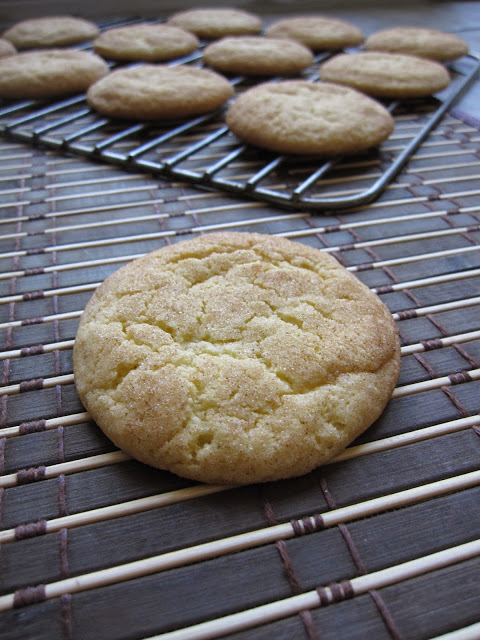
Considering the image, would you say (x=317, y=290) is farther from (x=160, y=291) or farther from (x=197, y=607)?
(x=197, y=607)

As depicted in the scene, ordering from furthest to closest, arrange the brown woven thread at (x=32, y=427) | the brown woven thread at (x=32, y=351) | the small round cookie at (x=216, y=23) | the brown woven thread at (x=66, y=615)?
the small round cookie at (x=216, y=23)
the brown woven thread at (x=32, y=351)
the brown woven thread at (x=32, y=427)
the brown woven thread at (x=66, y=615)

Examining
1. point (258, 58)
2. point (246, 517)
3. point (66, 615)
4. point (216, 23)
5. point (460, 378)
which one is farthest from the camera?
point (216, 23)

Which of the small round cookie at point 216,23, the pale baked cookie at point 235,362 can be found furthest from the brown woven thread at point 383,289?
the small round cookie at point 216,23

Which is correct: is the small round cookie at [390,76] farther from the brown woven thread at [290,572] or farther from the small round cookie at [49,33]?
the brown woven thread at [290,572]

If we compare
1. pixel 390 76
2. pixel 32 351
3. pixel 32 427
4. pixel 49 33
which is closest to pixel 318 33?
pixel 390 76

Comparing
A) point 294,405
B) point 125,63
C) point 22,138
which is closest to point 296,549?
point 294,405

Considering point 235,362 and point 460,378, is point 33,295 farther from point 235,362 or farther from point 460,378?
point 460,378
